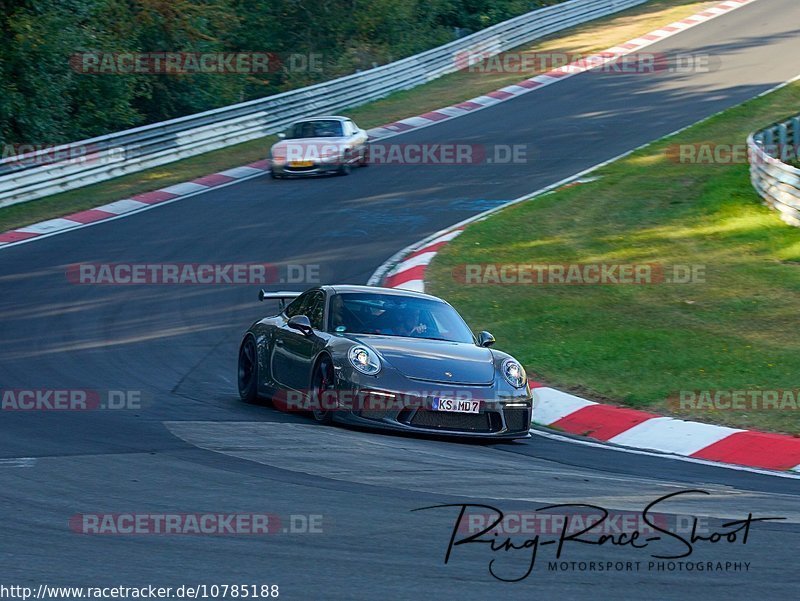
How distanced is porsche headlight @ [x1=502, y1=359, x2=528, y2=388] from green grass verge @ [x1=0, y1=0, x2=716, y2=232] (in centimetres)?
1304

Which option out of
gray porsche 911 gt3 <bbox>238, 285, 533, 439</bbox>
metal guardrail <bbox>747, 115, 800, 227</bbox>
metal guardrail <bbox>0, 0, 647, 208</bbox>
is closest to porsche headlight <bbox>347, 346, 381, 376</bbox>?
gray porsche 911 gt3 <bbox>238, 285, 533, 439</bbox>

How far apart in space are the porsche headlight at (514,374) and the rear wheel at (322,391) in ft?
4.73

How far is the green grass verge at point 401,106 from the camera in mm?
22469

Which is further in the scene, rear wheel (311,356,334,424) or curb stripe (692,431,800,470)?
rear wheel (311,356,334,424)

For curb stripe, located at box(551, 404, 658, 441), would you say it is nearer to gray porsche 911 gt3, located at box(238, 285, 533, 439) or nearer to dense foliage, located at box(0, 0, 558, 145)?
gray porsche 911 gt3, located at box(238, 285, 533, 439)

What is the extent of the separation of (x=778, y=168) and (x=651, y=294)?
4579mm

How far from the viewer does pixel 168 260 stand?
18.1 metres

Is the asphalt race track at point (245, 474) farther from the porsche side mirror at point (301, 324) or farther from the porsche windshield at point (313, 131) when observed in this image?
the porsche windshield at point (313, 131)

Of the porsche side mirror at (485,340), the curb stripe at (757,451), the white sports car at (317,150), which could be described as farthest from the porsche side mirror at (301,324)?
the white sports car at (317,150)

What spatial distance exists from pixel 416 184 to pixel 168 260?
701 centimetres

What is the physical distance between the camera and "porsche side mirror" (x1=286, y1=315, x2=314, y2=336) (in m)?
10.4

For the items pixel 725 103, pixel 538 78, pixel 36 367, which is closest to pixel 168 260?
pixel 36 367

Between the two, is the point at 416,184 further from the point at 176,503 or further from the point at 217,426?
the point at 176,503

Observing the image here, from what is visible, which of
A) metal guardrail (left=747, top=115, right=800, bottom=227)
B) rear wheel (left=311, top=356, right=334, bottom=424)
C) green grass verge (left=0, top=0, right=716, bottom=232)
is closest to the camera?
rear wheel (left=311, top=356, right=334, bottom=424)
